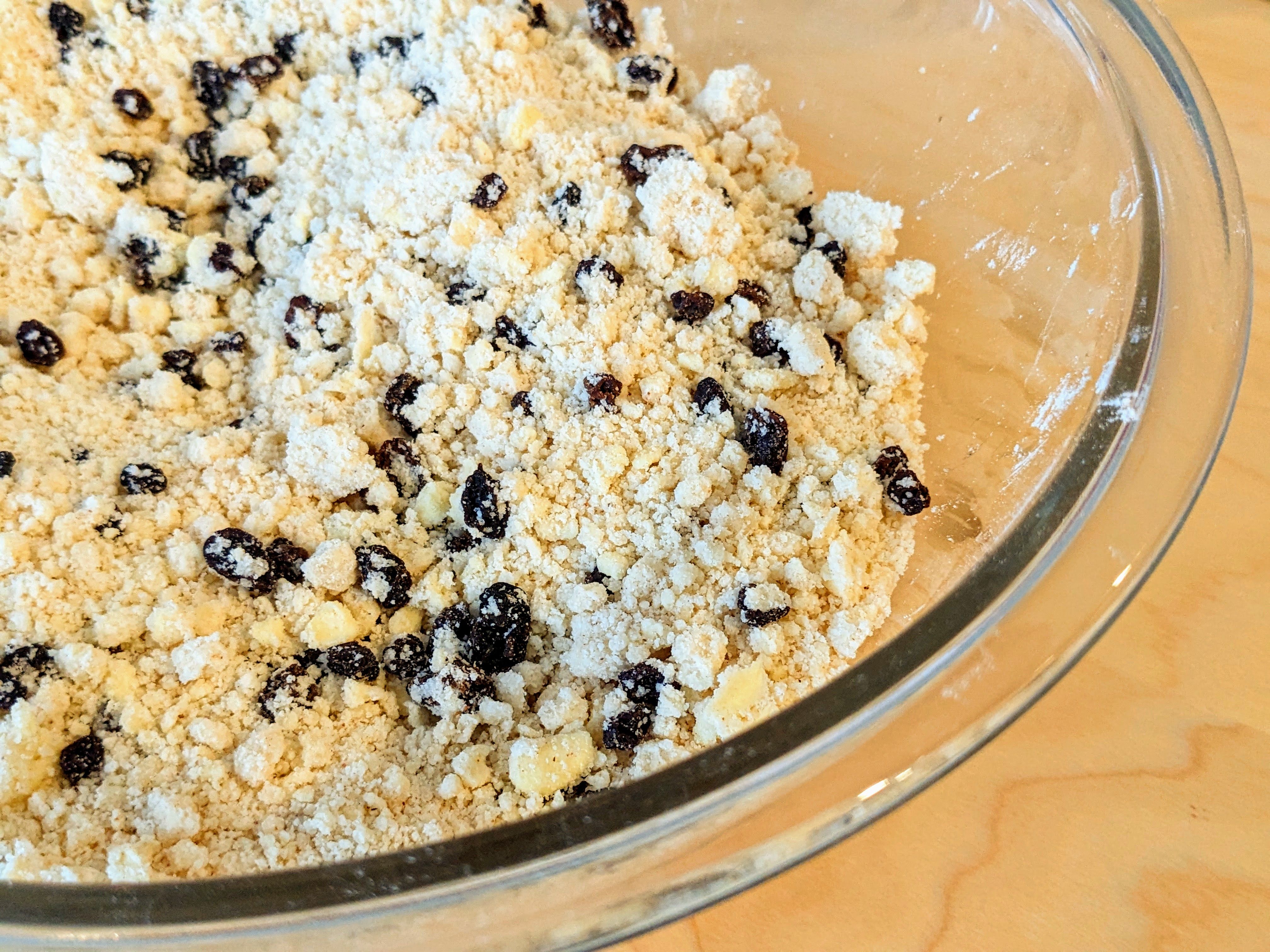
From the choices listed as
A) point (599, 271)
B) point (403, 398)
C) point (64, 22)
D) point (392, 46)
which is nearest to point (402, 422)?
point (403, 398)

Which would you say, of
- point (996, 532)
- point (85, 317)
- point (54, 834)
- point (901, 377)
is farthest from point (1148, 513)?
point (85, 317)

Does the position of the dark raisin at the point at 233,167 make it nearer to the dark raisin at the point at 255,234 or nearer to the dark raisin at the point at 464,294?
the dark raisin at the point at 255,234

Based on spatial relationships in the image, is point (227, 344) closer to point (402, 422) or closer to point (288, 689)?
point (402, 422)

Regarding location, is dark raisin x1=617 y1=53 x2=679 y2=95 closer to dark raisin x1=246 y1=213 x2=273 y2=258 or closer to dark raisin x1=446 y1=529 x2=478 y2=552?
dark raisin x1=246 y1=213 x2=273 y2=258

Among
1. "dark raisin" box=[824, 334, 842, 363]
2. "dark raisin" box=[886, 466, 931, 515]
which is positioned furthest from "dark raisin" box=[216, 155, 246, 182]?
"dark raisin" box=[886, 466, 931, 515]

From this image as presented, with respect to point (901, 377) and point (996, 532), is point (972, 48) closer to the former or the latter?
point (901, 377)

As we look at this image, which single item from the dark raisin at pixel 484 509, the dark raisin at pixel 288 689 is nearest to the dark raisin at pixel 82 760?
the dark raisin at pixel 288 689
